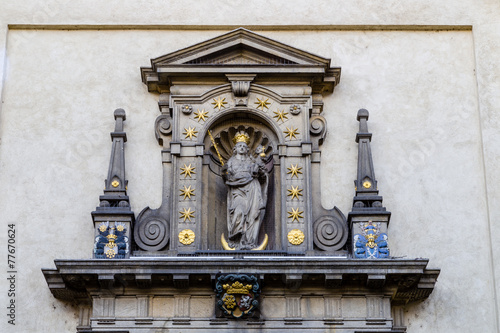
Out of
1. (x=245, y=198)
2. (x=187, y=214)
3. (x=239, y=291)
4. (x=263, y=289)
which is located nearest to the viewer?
(x=239, y=291)

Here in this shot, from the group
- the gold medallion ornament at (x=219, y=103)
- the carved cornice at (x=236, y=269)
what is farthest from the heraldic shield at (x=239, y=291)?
the gold medallion ornament at (x=219, y=103)

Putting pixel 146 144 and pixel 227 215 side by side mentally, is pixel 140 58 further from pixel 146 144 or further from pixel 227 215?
pixel 227 215

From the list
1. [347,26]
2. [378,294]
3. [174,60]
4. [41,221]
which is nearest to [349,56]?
[347,26]

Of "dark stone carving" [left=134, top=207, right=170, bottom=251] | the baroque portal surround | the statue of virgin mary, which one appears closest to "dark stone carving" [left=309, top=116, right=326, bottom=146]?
the baroque portal surround

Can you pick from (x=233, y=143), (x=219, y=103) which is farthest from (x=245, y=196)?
(x=219, y=103)

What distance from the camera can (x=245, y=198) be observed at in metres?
17.0

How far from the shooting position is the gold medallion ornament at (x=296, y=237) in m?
16.7

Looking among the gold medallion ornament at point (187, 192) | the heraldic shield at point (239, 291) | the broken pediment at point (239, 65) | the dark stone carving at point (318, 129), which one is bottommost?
the heraldic shield at point (239, 291)

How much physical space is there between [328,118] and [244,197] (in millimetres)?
1825

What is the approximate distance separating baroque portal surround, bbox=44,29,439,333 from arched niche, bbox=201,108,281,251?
0.02 meters

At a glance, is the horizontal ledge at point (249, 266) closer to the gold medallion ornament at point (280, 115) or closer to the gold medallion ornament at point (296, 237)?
the gold medallion ornament at point (296, 237)

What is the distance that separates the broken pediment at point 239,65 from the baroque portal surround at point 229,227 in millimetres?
20

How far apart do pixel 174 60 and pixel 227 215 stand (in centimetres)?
236

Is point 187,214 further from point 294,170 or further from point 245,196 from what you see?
point 294,170
